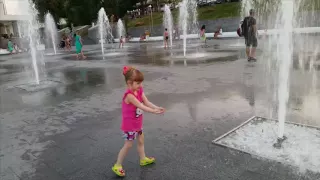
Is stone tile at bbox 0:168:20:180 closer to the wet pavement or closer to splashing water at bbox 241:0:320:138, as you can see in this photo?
the wet pavement

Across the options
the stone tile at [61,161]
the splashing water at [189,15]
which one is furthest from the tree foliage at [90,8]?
the stone tile at [61,161]

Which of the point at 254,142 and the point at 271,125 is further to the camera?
the point at 271,125

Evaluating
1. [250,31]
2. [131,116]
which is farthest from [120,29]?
[131,116]

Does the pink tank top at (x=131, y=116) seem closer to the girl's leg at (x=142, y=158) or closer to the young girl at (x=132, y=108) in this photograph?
the young girl at (x=132, y=108)

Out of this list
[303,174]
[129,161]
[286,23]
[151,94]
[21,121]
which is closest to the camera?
[303,174]

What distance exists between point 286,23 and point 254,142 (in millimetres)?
2220

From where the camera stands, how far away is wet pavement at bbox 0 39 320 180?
12.0ft

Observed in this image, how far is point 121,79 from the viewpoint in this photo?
10062 millimetres

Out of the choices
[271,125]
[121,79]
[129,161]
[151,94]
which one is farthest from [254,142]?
[121,79]

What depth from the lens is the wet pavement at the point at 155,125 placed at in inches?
144

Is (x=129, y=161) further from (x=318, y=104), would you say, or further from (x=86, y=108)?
(x=318, y=104)

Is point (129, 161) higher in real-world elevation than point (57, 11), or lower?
lower

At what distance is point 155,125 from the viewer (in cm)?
527

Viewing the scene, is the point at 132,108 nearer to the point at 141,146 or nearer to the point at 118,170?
the point at 141,146
